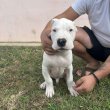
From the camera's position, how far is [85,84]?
3672 mm

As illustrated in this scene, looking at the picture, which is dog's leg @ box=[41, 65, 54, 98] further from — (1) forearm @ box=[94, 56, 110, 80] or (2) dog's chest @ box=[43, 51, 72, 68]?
(1) forearm @ box=[94, 56, 110, 80]

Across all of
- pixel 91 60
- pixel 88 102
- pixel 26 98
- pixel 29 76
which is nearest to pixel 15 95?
pixel 26 98

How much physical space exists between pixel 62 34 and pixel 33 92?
0.73 meters

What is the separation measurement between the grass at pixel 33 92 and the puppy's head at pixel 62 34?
0.53 meters

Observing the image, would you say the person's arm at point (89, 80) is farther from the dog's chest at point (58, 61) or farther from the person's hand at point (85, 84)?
the dog's chest at point (58, 61)

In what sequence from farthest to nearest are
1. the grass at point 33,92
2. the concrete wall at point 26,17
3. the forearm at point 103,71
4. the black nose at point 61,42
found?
the concrete wall at point 26,17 → the forearm at point 103,71 → the grass at point 33,92 → the black nose at point 61,42

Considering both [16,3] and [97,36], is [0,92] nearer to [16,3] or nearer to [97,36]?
[97,36]

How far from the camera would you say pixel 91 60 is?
170 inches

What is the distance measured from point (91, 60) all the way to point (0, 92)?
1.08 m

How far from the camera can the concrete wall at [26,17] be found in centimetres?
521

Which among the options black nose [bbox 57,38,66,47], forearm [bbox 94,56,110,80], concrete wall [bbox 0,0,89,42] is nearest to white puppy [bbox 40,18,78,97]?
black nose [bbox 57,38,66,47]

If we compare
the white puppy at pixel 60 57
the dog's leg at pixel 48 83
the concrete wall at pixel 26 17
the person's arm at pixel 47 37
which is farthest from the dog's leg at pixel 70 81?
the concrete wall at pixel 26 17

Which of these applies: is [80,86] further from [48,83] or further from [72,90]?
[48,83]

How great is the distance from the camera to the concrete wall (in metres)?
5.21
